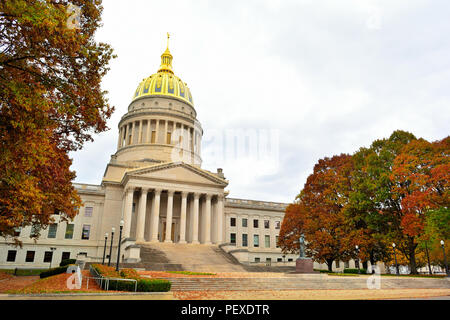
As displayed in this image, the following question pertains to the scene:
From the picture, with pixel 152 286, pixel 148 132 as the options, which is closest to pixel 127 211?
pixel 148 132

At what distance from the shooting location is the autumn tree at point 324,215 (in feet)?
123

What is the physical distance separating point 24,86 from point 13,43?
2160mm

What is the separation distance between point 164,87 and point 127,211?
3594 centimetres

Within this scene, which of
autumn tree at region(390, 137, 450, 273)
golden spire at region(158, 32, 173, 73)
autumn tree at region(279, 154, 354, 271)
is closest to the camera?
autumn tree at region(390, 137, 450, 273)

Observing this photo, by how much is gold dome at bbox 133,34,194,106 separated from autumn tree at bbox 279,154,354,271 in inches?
1636

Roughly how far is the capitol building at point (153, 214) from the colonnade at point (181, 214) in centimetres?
14

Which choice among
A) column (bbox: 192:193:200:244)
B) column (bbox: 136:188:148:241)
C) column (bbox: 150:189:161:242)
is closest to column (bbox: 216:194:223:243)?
column (bbox: 192:193:200:244)

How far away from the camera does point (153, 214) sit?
1844 inches

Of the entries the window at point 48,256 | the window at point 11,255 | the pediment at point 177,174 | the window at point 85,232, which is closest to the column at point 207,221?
the pediment at point 177,174

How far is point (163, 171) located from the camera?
161 feet

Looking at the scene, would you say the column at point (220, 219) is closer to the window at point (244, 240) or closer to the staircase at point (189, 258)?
the staircase at point (189, 258)

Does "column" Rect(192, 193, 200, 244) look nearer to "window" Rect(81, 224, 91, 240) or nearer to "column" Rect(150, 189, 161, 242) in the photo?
"column" Rect(150, 189, 161, 242)

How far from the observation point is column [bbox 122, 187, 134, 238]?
45.8 metres
